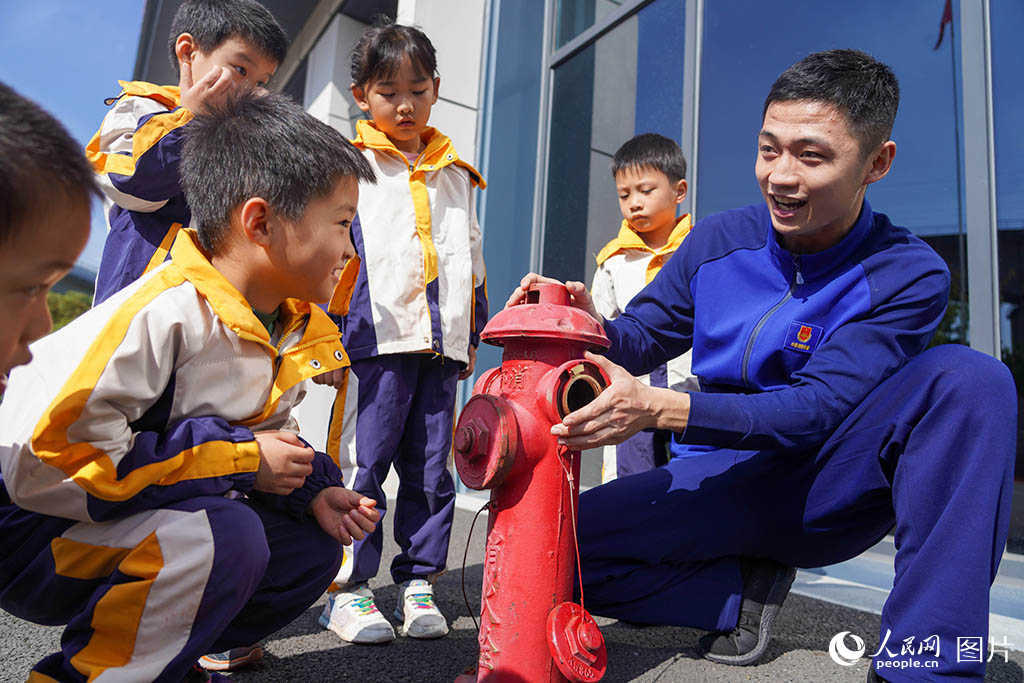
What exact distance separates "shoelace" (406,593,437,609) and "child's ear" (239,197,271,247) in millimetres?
1049

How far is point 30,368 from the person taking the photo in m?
1.19

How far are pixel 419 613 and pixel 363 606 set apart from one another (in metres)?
0.14

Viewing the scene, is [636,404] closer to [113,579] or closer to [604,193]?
[113,579]

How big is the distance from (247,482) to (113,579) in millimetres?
247

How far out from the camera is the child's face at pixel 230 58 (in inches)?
86.3

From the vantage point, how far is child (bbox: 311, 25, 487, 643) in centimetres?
213

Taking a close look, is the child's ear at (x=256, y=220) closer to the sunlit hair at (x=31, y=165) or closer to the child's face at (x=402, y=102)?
the sunlit hair at (x=31, y=165)

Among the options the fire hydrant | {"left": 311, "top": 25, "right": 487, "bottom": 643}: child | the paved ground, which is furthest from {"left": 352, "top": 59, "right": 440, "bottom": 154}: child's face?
the paved ground

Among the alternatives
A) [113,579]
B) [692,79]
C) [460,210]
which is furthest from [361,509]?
[692,79]

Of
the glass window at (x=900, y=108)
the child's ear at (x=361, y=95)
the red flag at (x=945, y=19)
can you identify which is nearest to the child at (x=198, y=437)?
the child's ear at (x=361, y=95)

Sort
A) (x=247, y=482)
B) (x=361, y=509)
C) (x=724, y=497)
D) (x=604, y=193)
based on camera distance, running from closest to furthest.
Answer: (x=247, y=482)
(x=361, y=509)
(x=724, y=497)
(x=604, y=193)

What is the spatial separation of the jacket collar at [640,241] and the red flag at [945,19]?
1138 mm

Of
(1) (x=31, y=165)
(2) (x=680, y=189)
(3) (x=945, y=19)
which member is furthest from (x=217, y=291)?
(3) (x=945, y=19)

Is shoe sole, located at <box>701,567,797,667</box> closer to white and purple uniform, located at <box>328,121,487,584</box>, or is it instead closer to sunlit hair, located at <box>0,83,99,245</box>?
white and purple uniform, located at <box>328,121,487,584</box>
